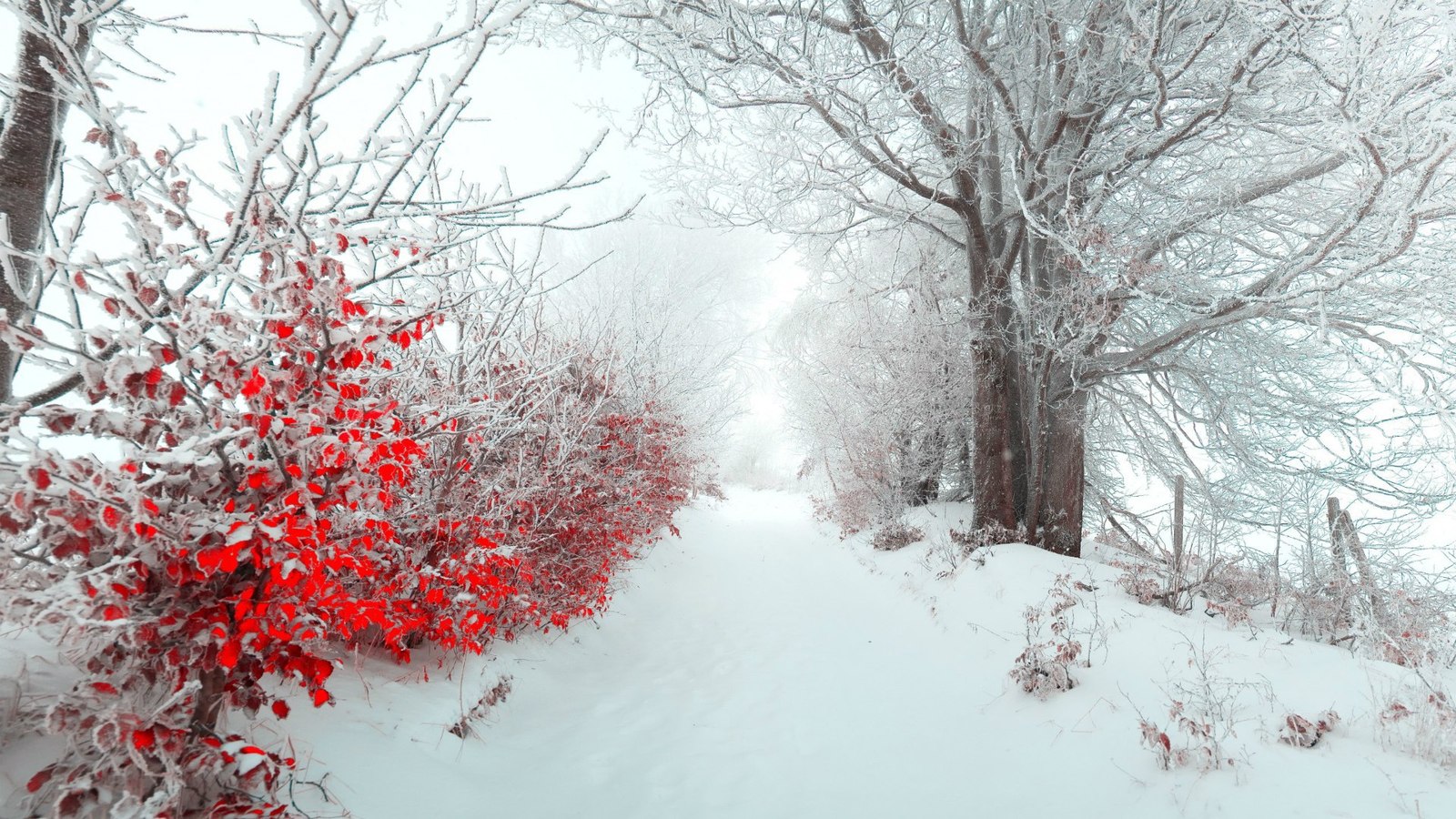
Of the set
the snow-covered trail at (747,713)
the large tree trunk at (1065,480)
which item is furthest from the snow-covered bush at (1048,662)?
the large tree trunk at (1065,480)

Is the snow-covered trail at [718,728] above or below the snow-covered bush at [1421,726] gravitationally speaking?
below

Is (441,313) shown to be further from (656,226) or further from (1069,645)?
(656,226)

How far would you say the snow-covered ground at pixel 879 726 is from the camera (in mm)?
2531

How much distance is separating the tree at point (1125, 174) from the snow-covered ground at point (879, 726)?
2060mm

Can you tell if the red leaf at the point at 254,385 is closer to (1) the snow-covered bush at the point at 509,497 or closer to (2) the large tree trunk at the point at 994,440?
(1) the snow-covered bush at the point at 509,497

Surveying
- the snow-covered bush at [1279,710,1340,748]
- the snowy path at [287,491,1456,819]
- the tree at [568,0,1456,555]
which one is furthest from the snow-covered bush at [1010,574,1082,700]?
the tree at [568,0,1456,555]

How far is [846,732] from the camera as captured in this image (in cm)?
385

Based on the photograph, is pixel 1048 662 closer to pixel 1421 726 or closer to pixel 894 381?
pixel 1421 726

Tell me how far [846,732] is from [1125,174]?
574cm

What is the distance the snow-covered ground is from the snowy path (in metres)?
0.01

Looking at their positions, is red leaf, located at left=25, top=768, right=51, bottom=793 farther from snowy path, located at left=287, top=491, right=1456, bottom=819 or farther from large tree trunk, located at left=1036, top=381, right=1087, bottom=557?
large tree trunk, located at left=1036, top=381, right=1087, bottom=557

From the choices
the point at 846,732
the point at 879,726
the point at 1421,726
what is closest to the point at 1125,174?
the point at 1421,726

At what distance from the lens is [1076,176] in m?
5.95

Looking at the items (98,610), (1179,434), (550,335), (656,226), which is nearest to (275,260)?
(98,610)
